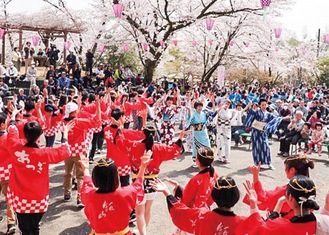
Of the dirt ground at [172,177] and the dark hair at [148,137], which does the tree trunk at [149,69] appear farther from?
the dark hair at [148,137]

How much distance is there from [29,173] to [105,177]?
1.44 m

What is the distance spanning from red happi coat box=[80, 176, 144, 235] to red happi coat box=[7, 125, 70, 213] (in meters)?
1.01

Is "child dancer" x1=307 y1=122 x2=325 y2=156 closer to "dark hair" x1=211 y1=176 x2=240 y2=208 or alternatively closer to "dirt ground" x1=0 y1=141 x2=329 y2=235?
"dirt ground" x1=0 y1=141 x2=329 y2=235

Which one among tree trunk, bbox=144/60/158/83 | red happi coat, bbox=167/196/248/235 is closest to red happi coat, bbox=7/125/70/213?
red happi coat, bbox=167/196/248/235

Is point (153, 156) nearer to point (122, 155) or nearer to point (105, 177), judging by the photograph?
point (122, 155)

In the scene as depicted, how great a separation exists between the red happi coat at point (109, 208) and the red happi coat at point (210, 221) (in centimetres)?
48

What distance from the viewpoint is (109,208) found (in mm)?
3139

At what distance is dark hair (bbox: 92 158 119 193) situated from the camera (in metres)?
3.10

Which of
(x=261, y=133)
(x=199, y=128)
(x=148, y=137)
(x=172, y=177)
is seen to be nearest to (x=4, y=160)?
(x=148, y=137)

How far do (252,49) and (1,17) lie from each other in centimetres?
1754

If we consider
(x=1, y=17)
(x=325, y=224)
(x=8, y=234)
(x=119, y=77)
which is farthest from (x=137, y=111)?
(x=1, y=17)

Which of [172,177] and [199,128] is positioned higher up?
[199,128]

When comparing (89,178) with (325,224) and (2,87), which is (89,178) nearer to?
(325,224)

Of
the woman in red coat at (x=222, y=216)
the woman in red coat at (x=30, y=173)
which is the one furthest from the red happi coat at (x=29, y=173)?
the woman in red coat at (x=222, y=216)
